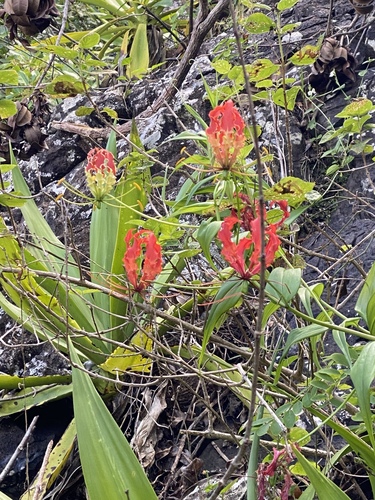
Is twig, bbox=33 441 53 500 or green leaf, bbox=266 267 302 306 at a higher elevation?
green leaf, bbox=266 267 302 306

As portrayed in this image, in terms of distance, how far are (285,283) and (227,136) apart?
0.60 ft

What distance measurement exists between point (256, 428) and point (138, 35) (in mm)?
1872

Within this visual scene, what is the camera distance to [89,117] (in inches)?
89.8

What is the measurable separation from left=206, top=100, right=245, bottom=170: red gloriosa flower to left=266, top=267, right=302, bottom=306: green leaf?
0.14 metres

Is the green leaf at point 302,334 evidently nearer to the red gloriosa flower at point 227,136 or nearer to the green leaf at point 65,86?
the red gloriosa flower at point 227,136

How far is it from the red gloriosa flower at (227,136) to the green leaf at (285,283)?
0.47ft

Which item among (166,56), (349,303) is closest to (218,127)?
(349,303)

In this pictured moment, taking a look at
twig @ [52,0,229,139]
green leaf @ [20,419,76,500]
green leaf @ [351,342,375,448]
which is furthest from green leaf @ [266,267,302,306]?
twig @ [52,0,229,139]

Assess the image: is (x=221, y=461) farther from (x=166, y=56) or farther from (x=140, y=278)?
(x=166, y=56)

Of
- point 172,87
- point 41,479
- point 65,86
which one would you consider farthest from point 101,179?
point 172,87

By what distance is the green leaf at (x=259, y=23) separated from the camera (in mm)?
1098

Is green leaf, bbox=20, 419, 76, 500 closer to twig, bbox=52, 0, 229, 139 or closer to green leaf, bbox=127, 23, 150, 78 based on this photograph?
twig, bbox=52, 0, 229, 139

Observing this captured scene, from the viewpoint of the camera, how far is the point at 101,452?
2.76 feet

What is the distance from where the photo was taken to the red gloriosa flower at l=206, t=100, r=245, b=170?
2.27ft
